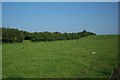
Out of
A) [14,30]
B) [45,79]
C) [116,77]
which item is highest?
[14,30]

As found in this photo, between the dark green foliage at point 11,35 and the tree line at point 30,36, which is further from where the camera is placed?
the tree line at point 30,36

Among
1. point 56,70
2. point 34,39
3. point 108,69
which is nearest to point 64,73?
point 56,70

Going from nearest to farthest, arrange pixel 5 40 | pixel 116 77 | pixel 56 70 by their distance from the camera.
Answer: pixel 116 77 < pixel 56 70 < pixel 5 40

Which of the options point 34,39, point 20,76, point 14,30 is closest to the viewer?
point 20,76

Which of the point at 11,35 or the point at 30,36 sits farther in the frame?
the point at 30,36

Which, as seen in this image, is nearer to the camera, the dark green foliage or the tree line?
the dark green foliage

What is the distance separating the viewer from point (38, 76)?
13.3 meters

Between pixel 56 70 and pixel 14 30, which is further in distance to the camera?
pixel 14 30

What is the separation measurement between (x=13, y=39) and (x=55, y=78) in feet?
148

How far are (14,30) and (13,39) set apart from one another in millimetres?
4964

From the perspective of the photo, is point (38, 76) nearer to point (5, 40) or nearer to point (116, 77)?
point (116, 77)

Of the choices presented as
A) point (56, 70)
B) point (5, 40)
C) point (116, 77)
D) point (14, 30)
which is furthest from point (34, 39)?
point (116, 77)

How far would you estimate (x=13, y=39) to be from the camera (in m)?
56.4

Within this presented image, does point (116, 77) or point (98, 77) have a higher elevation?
point (116, 77)
